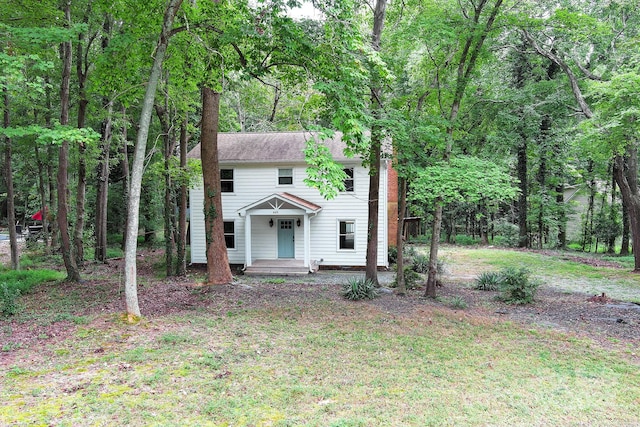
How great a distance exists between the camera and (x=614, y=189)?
968 inches

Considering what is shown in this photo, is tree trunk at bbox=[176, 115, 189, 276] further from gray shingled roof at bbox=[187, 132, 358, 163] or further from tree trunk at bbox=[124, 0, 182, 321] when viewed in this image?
tree trunk at bbox=[124, 0, 182, 321]

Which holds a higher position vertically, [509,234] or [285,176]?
[285,176]

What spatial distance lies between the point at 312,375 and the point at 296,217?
1200 cm

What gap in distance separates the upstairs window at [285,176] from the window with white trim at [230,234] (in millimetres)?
2948

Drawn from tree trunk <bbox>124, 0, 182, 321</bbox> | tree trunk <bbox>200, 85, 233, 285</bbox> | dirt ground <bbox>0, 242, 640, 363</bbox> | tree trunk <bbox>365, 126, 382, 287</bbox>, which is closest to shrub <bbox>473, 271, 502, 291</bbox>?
dirt ground <bbox>0, 242, 640, 363</bbox>

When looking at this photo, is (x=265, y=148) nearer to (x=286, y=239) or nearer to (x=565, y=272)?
(x=286, y=239)

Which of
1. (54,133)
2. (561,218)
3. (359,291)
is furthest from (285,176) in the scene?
(561,218)

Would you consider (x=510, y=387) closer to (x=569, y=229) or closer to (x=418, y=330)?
(x=418, y=330)

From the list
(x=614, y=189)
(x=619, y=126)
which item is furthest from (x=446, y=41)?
(x=614, y=189)

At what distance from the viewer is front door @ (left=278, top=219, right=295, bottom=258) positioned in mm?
17156

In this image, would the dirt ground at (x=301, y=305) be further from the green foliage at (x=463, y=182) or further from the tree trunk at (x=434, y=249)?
the green foliage at (x=463, y=182)

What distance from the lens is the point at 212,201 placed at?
36.4ft

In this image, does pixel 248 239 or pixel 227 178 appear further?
pixel 227 178

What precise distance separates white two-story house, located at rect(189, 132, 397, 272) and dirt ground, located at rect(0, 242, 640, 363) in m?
4.45
